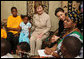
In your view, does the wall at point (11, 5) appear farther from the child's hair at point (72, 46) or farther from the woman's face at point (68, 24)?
the child's hair at point (72, 46)

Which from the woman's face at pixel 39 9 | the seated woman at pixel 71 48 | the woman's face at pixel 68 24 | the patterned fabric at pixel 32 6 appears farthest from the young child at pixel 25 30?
the seated woman at pixel 71 48

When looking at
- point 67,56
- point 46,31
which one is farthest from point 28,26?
point 67,56

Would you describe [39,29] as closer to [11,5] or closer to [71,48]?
[11,5]

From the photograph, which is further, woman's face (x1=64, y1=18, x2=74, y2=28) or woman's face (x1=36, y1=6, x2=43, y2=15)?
woman's face (x1=36, y1=6, x2=43, y2=15)

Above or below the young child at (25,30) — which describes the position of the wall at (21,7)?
above

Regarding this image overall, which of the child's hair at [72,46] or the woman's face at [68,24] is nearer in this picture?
the child's hair at [72,46]

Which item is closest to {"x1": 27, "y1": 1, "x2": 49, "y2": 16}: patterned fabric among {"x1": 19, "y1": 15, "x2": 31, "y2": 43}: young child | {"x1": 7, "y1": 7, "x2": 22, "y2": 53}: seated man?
{"x1": 7, "y1": 7, "x2": 22, "y2": 53}: seated man

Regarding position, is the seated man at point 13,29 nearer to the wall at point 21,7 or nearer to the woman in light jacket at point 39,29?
the woman in light jacket at point 39,29

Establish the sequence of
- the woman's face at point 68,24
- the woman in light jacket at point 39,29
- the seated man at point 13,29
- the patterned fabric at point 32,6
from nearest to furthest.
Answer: the woman's face at point 68,24 → the woman in light jacket at point 39,29 → the seated man at point 13,29 → the patterned fabric at point 32,6

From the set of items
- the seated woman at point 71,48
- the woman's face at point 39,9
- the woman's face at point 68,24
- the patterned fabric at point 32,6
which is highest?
the patterned fabric at point 32,6

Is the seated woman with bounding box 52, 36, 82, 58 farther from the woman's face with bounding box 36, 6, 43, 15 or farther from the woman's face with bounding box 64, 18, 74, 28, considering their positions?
the woman's face with bounding box 36, 6, 43, 15

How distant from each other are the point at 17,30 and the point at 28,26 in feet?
1.00

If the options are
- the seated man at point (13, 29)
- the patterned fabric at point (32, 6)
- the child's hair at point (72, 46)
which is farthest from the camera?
the patterned fabric at point (32, 6)

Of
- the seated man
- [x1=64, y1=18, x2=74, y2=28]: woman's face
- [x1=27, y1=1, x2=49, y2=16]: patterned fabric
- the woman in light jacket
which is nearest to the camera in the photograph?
[x1=64, y1=18, x2=74, y2=28]: woman's face
